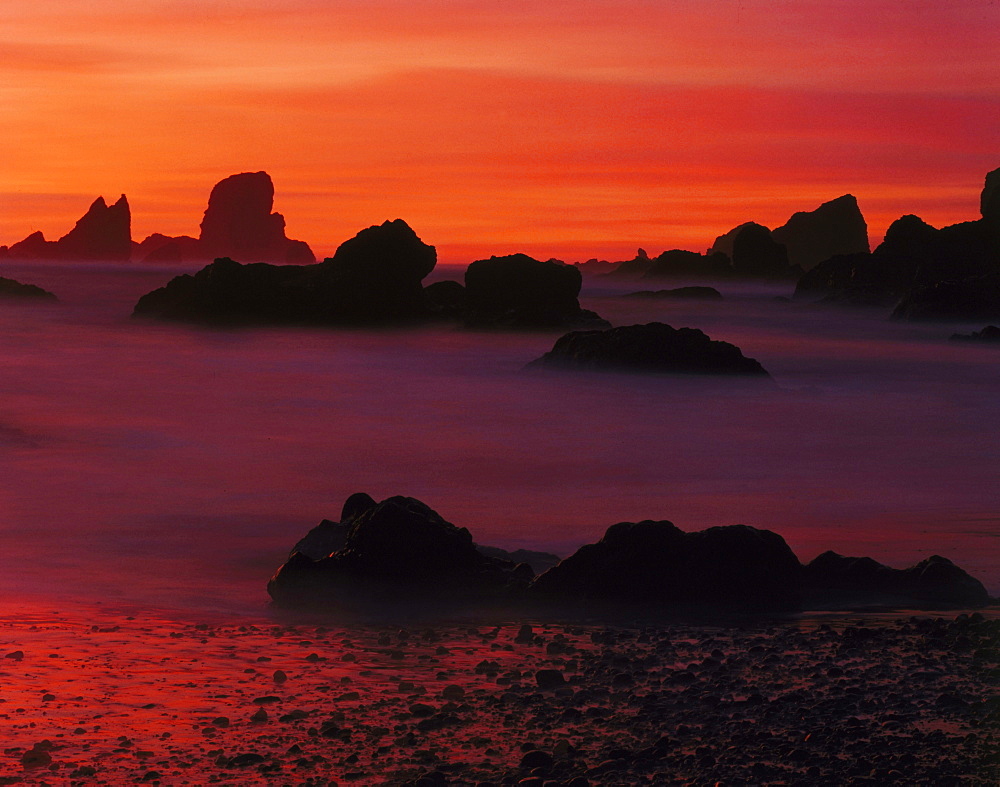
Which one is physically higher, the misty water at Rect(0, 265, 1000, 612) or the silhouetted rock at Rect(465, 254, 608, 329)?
the silhouetted rock at Rect(465, 254, 608, 329)

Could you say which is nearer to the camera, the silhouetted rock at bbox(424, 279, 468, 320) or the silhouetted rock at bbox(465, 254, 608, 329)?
the silhouetted rock at bbox(465, 254, 608, 329)

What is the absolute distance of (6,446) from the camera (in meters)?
29.6

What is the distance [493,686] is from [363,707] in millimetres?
975

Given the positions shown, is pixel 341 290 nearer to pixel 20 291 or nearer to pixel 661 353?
pixel 661 353

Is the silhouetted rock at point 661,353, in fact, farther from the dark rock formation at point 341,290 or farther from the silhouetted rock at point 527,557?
the dark rock formation at point 341,290

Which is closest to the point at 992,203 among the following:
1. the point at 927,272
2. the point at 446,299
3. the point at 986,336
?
the point at 927,272

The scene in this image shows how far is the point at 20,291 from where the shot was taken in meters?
114

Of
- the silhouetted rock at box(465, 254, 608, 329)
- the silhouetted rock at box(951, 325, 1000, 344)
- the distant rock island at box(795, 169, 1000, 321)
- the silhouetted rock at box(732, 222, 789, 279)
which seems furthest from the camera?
the silhouetted rock at box(732, 222, 789, 279)

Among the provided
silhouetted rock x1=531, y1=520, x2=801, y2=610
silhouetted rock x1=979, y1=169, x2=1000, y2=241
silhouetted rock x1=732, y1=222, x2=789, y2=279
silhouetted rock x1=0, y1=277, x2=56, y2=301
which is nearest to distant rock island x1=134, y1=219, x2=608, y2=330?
silhouetted rock x1=0, y1=277, x2=56, y2=301

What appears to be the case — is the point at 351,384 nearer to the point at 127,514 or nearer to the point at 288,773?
the point at 127,514

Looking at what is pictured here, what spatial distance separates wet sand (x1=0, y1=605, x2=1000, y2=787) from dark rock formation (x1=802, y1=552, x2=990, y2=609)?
2.05 ft

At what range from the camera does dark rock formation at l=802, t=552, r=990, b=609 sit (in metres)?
12.1

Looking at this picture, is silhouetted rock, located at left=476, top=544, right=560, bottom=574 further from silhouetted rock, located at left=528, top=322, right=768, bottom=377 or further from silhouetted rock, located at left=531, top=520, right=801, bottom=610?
silhouetted rock, located at left=528, top=322, right=768, bottom=377

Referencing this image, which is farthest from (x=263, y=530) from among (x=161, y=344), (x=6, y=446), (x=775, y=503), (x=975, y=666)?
(x=161, y=344)
